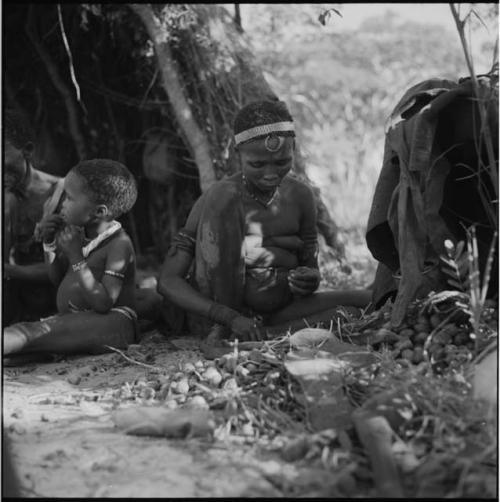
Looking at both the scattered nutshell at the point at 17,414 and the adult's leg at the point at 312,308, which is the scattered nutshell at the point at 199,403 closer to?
the scattered nutshell at the point at 17,414

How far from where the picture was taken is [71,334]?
4.34 metres

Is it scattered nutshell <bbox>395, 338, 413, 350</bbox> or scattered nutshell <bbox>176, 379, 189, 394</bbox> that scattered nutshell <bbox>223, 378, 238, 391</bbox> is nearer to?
scattered nutshell <bbox>176, 379, 189, 394</bbox>

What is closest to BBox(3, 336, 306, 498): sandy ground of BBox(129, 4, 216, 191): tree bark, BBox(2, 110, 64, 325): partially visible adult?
BBox(2, 110, 64, 325): partially visible adult

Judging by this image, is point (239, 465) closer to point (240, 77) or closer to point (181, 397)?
point (181, 397)

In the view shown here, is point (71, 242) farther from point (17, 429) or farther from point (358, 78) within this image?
point (358, 78)

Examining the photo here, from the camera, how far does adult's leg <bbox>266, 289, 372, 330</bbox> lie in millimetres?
4648

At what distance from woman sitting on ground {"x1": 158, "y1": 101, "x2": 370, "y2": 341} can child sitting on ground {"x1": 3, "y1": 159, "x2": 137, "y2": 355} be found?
12.4 inches

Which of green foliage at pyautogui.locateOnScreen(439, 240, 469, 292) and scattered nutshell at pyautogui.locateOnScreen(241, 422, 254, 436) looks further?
green foliage at pyautogui.locateOnScreen(439, 240, 469, 292)

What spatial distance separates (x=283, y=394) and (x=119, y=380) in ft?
3.19

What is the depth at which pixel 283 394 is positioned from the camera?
3287 millimetres

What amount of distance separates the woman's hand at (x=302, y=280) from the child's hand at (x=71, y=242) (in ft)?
3.59

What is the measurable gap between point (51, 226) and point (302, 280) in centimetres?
133

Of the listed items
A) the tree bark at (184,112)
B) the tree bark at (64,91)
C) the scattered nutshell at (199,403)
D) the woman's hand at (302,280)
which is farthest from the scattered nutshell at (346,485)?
the tree bark at (64,91)

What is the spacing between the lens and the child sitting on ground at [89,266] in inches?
170
